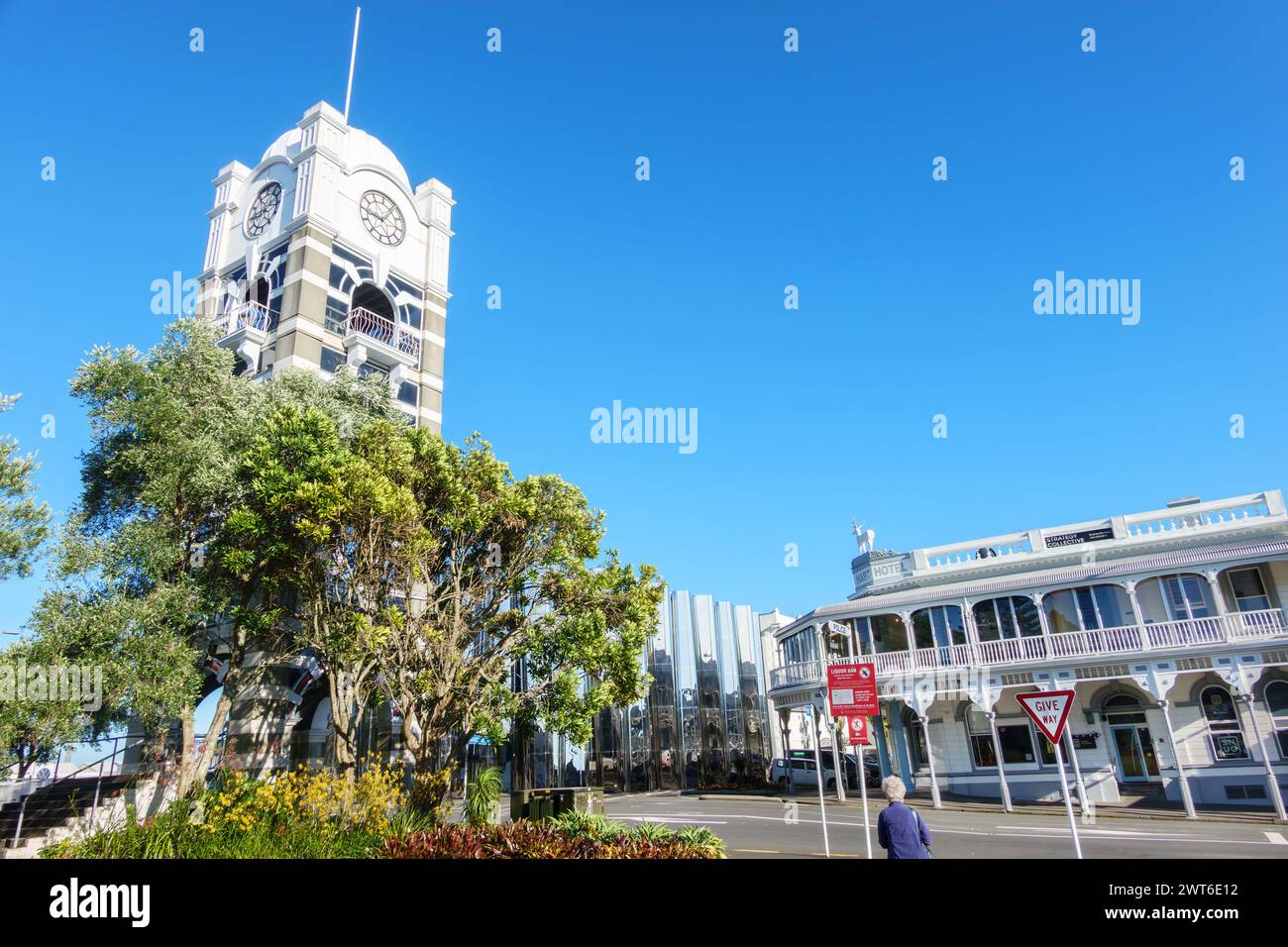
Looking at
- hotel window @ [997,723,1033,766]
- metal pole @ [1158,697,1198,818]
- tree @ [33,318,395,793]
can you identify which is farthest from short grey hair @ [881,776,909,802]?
hotel window @ [997,723,1033,766]

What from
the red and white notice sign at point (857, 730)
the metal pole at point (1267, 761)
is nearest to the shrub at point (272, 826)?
the red and white notice sign at point (857, 730)

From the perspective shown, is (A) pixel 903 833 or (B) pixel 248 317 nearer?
(A) pixel 903 833

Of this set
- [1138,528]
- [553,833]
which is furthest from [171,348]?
[1138,528]

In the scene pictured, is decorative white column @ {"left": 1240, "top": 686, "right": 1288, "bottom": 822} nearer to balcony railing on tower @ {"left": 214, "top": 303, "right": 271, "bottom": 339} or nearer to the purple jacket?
the purple jacket

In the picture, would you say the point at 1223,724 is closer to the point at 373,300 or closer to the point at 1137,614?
the point at 1137,614

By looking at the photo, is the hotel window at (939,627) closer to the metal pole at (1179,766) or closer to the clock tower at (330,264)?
the metal pole at (1179,766)

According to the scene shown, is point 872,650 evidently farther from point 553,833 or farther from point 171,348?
point 171,348

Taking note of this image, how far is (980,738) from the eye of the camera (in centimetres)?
2809

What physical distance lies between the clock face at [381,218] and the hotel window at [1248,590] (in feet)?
123

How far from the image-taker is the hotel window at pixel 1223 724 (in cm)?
2403

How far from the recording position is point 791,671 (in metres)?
31.8

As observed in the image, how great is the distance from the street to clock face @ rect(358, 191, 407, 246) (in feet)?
89.5

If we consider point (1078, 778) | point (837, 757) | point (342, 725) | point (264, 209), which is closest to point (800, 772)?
point (837, 757)

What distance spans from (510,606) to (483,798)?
5022 millimetres
